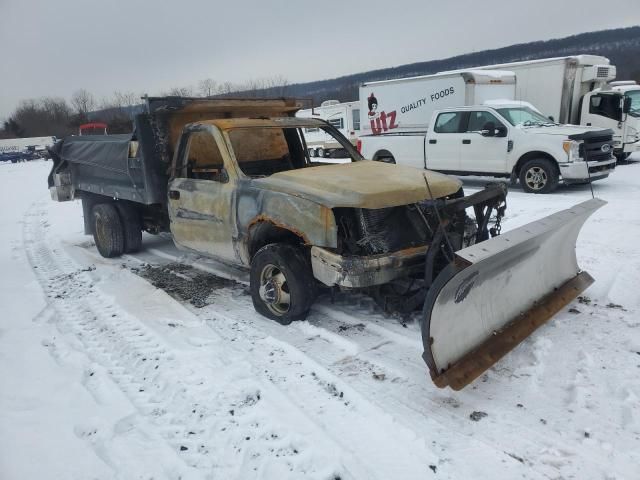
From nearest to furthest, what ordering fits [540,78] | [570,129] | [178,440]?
[178,440] → [570,129] → [540,78]

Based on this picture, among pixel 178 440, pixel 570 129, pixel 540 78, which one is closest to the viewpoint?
pixel 178 440

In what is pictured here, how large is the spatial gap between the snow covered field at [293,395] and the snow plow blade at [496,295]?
0.18 m

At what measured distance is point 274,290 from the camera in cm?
428

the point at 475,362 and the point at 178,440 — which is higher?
the point at 475,362

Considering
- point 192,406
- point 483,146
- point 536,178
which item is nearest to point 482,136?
point 483,146

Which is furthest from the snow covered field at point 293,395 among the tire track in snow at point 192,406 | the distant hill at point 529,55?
the distant hill at point 529,55

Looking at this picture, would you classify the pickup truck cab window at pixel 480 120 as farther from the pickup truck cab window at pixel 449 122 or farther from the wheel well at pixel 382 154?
the wheel well at pixel 382 154

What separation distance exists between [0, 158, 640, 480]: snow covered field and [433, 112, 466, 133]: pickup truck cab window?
6909mm

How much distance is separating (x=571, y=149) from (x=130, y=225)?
28.2ft

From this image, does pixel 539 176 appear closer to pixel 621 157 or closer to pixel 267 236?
pixel 621 157

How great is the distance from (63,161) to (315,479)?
713 cm

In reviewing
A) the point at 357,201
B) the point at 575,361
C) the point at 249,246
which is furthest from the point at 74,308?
the point at 575,361

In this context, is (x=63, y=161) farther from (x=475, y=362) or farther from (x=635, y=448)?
(x=635, y=448)

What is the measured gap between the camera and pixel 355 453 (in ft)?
8.67
